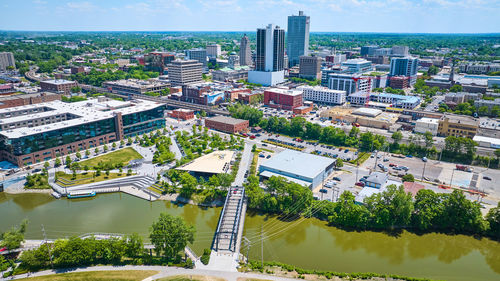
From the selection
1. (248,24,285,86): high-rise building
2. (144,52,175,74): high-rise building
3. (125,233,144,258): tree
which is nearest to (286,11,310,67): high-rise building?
(248,24,285,86): high-rise building

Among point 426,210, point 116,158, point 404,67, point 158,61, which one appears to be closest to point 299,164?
point 426,210

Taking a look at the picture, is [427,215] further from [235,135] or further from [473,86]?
[473,86]

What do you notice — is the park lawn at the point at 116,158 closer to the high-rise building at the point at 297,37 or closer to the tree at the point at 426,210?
the tree at the point at 426,210

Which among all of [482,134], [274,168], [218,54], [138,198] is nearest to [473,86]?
[482,134]

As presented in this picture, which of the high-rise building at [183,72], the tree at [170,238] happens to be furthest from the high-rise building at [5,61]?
the tree at [170,238]

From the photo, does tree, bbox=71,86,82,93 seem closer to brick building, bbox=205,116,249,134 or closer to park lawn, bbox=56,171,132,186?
brick building, bbox=205,116,249,134

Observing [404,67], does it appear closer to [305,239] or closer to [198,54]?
[198,54]
